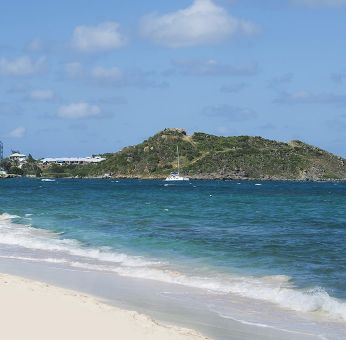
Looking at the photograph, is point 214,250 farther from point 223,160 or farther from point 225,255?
point 223,160

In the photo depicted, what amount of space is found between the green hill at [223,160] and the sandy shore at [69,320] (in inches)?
6508

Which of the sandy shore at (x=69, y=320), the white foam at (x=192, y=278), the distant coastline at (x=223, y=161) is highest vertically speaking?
the distant coastline at (x=223, y=161)

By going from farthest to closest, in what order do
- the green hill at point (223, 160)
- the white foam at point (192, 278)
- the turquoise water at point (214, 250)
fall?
the green hill at point (223, 160), the turquoise water at point (214, 250), the white foam at point (192, 278)

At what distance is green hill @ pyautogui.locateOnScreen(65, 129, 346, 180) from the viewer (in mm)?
181125

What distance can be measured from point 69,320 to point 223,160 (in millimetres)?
171293

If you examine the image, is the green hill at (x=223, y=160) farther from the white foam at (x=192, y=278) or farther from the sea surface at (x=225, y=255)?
the white foam at (x=192, y=278)

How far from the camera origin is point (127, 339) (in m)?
10.3

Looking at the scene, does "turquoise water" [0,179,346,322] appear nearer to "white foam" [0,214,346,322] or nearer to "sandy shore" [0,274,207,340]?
"white foam" [0,214,346,322]

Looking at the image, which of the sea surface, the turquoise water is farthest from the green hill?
the sea surface

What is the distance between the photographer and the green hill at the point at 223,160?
594ft

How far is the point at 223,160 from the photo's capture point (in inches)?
7160

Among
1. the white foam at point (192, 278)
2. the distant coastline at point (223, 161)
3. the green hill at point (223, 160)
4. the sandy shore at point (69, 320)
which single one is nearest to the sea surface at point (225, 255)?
the white foam at point (192, 278)

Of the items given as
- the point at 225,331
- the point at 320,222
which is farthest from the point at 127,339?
the point at 320,222

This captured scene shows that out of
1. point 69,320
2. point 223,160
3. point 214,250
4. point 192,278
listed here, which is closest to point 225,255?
point 214,250
